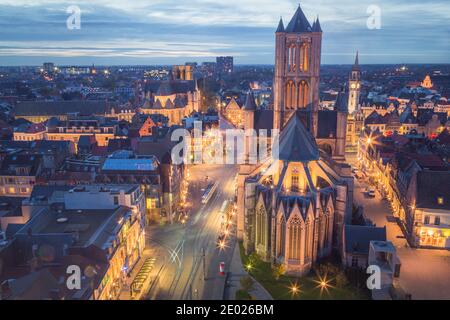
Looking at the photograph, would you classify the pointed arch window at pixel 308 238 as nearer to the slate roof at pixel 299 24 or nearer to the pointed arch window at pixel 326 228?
the pointed arch window at pixel 326 228

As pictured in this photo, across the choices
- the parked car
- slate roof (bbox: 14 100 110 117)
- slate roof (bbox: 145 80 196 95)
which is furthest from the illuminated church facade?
slate roof (bbox: 145 80 196 95)

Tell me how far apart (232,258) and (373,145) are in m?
50.4

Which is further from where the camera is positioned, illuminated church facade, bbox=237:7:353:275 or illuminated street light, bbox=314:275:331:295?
illuminated church facade, bbox=237:7:353:275

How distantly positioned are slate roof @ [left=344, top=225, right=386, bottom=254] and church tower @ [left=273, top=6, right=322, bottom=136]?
19616mm

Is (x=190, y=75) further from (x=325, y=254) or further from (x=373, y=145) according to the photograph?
(x=325, y=254)

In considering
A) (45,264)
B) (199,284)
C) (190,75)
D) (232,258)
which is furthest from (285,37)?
(190,75)

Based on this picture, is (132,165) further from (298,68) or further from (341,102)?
(341,102)

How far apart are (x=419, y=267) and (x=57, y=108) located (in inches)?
4772

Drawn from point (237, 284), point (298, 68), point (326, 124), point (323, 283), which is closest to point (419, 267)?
point (323, 283)

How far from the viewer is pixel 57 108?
135 meters

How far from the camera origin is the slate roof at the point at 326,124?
62031mm

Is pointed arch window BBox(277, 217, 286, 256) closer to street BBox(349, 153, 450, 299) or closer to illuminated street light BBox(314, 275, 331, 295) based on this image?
illuminated street light BBox(314, 275, 331, 295)

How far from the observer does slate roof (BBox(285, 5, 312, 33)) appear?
198ft

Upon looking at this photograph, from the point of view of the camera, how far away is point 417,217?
5209 centimetres
